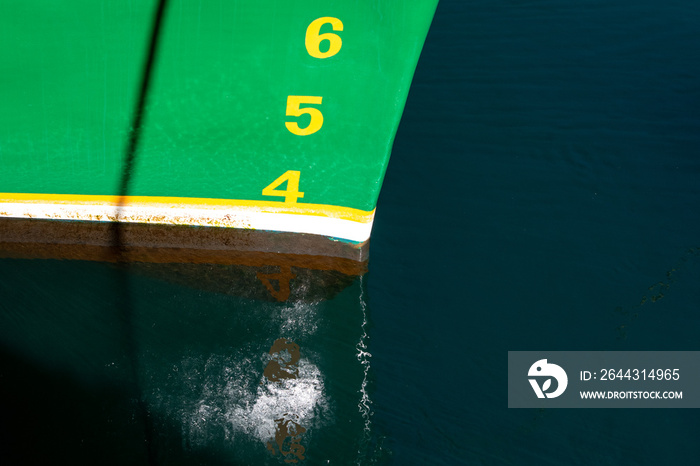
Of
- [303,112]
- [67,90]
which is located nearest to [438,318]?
[303,112]

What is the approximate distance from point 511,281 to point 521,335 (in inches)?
24.6

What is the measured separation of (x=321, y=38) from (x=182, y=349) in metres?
2.90

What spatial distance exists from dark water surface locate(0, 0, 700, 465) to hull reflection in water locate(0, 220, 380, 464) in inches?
0.7

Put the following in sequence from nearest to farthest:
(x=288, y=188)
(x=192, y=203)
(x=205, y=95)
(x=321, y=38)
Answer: (x=321, y=38), (x=205, y=95), (x=288, y=188), (x=192, y=203)

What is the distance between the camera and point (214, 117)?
6.28 m

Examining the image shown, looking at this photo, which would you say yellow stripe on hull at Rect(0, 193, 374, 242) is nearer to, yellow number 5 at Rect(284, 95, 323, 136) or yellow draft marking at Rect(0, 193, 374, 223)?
yellow draft marking at Rect(0, 193, 374, 223)

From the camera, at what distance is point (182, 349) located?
6332 mm

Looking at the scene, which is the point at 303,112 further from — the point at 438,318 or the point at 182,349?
the point at 182,349

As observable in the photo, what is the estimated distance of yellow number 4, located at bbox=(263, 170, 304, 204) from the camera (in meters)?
6.65

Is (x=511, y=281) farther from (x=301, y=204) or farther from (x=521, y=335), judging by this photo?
(x=301, y=204)

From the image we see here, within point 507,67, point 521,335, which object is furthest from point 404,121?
point 521,335

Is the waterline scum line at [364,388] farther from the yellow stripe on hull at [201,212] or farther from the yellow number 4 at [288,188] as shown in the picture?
the yellow number 4 at [288,188]

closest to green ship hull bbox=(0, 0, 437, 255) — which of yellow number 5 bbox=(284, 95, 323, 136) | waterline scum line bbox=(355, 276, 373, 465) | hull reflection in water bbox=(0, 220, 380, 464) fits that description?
yellow number 5 bbox=(284, 95, 323, 136)

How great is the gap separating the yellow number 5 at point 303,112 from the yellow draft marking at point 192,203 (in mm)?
825
